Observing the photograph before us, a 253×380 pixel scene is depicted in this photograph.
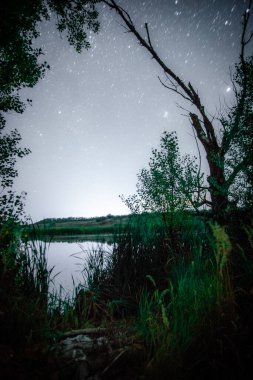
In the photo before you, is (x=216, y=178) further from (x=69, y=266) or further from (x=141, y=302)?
(x=69, y=266)

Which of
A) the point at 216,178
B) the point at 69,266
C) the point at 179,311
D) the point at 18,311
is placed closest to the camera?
the point at 18,311

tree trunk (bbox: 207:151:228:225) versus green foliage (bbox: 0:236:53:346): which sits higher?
tree trunk (bbox: 207:151:228:225)

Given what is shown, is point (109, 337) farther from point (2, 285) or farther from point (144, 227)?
point (144, 227)

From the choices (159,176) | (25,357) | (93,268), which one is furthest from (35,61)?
(25,357)

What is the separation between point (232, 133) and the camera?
9867mm

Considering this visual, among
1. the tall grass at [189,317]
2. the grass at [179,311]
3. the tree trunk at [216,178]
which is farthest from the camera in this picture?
the tree trunk at [216,178]

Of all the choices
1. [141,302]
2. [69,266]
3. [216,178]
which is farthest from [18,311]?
[69,266]

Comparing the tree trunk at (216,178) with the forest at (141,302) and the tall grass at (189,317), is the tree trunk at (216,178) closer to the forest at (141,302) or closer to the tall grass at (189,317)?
the forest at (141,302)

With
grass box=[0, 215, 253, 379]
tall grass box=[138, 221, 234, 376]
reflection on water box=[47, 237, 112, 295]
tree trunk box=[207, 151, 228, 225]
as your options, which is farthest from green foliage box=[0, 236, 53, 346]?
tree trunk box=[207, 151, 228, 225]

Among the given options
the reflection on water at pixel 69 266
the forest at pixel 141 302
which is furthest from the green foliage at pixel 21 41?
the reflection on water at pixel 69 266

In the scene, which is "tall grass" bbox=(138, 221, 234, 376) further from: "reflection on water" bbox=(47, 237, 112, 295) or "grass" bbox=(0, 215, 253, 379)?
"reflection on water" bbox=(47, 237, 112, 295)

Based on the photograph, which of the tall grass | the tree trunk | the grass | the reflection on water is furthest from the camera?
the tree trunk

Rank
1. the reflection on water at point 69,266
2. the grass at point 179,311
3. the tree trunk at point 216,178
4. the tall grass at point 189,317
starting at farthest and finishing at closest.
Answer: the tree trunk at point 216,178 → the reflection on water at point 69,266 → the grass at point 179,311 → the tall grass at point 189,317

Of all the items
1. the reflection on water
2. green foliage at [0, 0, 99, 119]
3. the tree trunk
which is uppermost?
green foliage at [0, 0, 99, 119]
